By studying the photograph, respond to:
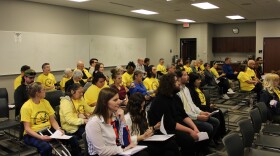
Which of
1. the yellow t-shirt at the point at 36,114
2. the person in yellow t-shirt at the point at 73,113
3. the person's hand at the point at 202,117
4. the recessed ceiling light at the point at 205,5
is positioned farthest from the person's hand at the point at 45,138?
the recessed ceiling light at the point at 205,5

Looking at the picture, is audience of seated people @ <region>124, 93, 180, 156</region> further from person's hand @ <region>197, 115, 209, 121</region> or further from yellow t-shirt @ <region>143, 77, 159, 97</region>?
yellow t-shirt @ <region>143, 77, 159, 97</region>

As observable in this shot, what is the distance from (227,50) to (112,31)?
24.2 ft

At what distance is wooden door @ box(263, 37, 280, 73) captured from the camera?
12.4m

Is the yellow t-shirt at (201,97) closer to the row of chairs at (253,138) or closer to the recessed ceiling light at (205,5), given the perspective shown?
the row of chairs at (253,138)

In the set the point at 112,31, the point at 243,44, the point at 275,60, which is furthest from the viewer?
the point at 243,44

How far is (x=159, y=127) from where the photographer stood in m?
3.10

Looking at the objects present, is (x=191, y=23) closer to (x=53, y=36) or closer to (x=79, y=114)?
(x=53, y=36)

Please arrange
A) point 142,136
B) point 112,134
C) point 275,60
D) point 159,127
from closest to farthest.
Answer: point 112,134, point 142,136, point 159,127, point 275,60

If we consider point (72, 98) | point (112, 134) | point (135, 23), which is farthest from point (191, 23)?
point (112, 134)

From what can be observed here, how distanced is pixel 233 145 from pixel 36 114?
7.62 feet

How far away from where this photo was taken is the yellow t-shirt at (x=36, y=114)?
3137mm

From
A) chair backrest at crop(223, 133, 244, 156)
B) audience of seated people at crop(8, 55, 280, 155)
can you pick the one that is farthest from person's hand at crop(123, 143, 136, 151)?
chair backrest at crop(223, 133, 244, 156)

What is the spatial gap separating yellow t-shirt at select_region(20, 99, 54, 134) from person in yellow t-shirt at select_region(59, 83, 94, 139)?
19 centimetres

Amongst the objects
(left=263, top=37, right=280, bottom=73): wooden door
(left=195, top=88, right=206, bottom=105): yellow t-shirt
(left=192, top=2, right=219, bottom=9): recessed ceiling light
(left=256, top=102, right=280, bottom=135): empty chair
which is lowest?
(left=256, top=102, right=280, bottom=135): empty chair
